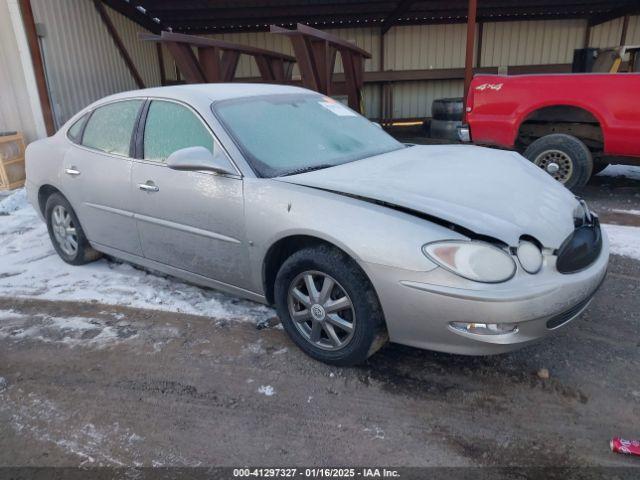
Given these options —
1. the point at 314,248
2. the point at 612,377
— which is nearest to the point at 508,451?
the point at 612,377

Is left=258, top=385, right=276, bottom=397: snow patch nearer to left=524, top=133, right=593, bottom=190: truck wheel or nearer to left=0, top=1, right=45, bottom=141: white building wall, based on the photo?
left=524, top=133, right=593, bottom=190: truck wheel

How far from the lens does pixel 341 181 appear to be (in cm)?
269

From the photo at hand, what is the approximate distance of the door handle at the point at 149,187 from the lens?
10.8 ft

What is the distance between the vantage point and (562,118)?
6062 mm

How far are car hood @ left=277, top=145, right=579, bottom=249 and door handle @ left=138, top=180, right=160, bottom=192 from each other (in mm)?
1012

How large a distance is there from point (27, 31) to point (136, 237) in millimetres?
6196

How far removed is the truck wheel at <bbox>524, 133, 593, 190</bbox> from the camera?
594 centimetres

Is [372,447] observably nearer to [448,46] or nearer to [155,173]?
[155,173]

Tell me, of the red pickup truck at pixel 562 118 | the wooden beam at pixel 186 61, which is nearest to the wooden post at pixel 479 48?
the red pickup truck at pixel 562 118

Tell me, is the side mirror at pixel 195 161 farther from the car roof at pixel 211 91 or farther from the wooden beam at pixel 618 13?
the wooden beam at pixel 618 13

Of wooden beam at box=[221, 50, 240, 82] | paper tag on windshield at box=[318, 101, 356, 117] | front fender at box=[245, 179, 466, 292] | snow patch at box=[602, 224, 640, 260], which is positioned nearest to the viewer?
front fender at box=[245, 179, 466, 292]

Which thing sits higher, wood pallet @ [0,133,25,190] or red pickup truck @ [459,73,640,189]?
red pickup truck @ [459,73,640,189]

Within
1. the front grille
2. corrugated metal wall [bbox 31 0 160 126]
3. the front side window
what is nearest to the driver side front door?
the front side window

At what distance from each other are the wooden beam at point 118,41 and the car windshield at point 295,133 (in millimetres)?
8579
